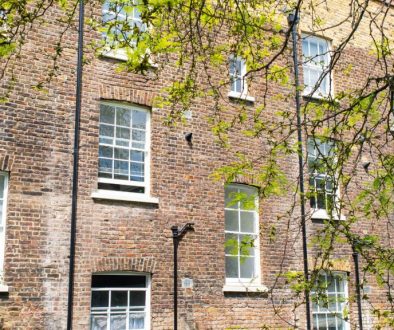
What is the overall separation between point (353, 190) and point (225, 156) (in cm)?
394

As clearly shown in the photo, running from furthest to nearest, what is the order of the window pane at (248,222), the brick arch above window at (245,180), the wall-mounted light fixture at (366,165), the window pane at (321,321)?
1. the wall-mounted light fixture at (366,165)
2. the window pane at (321,321)
3. the window pane at (248,222)
4. the brick arch above window at (245,180)

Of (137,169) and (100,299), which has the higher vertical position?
(137,169)

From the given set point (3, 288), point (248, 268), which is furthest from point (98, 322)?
point (248, 268)

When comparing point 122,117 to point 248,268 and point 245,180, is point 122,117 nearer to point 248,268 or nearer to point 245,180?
point 245,180

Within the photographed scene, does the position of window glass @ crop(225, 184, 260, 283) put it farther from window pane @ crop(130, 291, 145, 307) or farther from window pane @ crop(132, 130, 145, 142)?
window pane @ crop(132, 130, 145, 142)

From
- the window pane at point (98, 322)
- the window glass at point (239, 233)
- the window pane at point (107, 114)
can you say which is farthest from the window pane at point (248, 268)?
the window pane at point (107, 114)

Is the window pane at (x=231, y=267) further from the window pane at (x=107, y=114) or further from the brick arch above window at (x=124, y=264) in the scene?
the window pane at (x=107, y=114)

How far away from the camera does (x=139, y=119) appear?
42.9 ft

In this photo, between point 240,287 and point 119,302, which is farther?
point 240,287

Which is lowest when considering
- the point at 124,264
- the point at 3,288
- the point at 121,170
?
the point at 3,288

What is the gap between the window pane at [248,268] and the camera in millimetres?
13789

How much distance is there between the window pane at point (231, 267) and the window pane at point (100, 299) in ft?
9.83

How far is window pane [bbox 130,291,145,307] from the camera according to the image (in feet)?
39.8

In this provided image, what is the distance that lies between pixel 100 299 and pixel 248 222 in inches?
161
